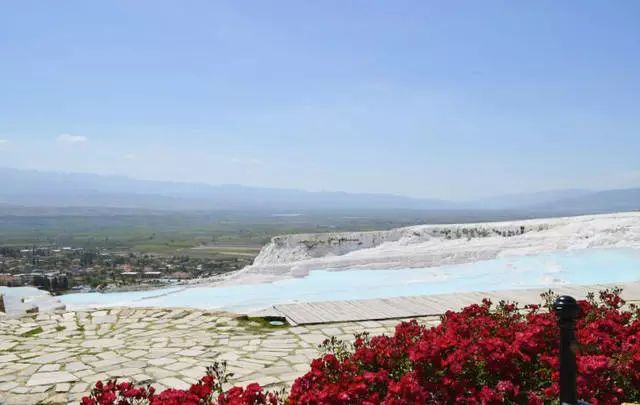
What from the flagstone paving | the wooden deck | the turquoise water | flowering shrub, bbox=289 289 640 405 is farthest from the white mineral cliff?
flowering shrub, bbox=289 289 640 405

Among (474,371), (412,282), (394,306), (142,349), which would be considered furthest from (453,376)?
(412,282)

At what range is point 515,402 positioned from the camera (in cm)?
296

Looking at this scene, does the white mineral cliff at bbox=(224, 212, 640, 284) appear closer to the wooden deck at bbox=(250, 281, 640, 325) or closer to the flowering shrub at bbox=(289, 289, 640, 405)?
the wooden deck at bbox=(250, 281, 640, 325)

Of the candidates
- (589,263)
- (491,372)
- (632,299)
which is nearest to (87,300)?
(491,372)

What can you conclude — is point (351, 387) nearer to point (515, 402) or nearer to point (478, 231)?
point (515, 402)

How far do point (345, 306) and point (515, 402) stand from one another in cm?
398

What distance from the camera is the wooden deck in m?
6.28

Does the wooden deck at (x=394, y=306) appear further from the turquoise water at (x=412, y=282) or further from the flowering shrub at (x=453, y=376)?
the flowering shrub at (x=453, y=376)

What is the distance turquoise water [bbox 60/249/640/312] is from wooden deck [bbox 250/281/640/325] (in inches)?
40.6

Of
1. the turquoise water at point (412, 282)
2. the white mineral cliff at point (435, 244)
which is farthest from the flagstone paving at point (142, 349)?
the white mineral cliff at point (435, 244)

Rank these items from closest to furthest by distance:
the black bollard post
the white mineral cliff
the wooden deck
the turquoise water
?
the black bollard post → the wooden deck → the turquoise water → the white mineral cliff

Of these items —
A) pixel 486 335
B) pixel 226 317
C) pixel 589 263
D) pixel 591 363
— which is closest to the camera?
pixel 591 363

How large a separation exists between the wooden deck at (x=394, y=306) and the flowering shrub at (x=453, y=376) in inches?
95.9

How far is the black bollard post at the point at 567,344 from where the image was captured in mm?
2420
